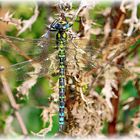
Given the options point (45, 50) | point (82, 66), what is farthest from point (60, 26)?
point (82, 66)

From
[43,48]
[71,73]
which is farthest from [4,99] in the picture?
[71,73]

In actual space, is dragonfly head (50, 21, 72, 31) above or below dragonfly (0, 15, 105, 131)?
above

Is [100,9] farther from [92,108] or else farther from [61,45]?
[92,108]

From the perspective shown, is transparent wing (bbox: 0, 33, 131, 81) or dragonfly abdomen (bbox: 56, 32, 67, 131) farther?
transparent wing (bbox: 0, 33, 131, 81)

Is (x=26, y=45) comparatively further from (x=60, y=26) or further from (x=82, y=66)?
(x=82, y=66)

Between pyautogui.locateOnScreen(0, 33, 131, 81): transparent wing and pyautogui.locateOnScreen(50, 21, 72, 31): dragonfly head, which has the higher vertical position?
pyautogui.locateOnScreen(50, 21, 72, 31): dragonfly head

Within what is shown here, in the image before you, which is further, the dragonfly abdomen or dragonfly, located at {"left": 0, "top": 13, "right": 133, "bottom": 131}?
dragonfly, located at {"left": 0, "top": 13, "right": 133, "bottom": 131}

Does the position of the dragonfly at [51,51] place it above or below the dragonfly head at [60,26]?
below

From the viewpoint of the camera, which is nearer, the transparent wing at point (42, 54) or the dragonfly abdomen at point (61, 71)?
the dragonfly abdomen at point (61, 71)
